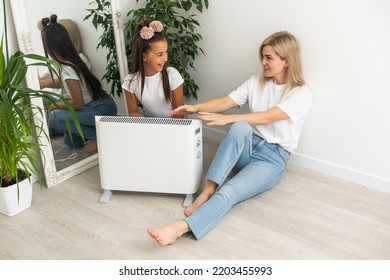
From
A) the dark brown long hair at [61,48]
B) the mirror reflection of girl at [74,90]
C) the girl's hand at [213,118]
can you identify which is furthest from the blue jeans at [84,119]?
the girl's hand at [213,118]

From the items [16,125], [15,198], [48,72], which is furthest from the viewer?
[48,72]

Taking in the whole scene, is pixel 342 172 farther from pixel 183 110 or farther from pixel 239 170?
pixel 183 110

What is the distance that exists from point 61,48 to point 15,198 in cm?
82

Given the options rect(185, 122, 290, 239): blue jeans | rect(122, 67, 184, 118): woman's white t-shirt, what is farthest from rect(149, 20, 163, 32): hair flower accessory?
rect(185, 122, 290, 239): blue jeans

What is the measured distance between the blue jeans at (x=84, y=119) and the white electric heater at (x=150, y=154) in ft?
1.01

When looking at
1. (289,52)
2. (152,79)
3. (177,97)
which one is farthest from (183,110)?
(289,52)

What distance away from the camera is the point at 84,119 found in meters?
2.52

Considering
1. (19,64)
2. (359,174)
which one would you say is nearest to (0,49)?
(19,64)

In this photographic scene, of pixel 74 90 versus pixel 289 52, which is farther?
pixel 74 90

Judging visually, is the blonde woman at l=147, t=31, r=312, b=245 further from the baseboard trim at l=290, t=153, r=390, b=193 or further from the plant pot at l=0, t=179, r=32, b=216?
the plant pot at l=0, t=179, r=32, b=216

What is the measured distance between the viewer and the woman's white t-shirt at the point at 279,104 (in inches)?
87.1

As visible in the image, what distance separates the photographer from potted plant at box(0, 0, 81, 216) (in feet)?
6.32

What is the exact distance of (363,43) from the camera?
2.10 meters

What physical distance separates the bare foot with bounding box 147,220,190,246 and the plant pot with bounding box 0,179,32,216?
2.49 ft
